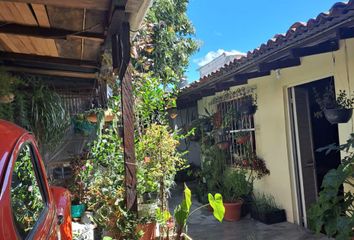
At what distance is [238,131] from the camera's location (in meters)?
7.75

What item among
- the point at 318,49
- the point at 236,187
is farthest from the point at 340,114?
the point at 236,187

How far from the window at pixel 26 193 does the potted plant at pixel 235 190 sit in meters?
4.88

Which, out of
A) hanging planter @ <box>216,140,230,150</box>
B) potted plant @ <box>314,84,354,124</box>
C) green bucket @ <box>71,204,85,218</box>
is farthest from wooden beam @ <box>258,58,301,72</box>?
green bucket @ <box>71,204,85,218</box>

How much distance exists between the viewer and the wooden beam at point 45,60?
206 inches

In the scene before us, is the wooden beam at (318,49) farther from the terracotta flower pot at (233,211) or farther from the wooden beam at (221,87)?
the terracotta flower pot at (233,211)

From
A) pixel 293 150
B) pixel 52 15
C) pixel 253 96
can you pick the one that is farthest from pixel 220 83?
pixel 52 15

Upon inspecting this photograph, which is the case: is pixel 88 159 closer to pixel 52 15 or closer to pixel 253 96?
pixel 52 15

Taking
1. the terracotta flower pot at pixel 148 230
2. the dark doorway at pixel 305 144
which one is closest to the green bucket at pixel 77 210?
the terracotta flower pot at pixel 148 230

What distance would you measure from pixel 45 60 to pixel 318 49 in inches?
147

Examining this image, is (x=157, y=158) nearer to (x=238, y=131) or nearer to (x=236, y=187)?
(x=236, y=187)

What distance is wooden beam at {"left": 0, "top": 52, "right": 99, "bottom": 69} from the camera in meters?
5.22

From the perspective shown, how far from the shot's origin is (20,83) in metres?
5.25

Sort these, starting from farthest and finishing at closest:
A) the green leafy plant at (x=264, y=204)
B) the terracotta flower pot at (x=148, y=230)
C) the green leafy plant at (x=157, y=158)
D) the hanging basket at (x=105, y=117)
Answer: the green leafy plant at (x=264, y=204)
the hanging basket at (x=105, y=117)
the green leafy plant at (x=157, y=158)
the terracotta flower pot at (x=148, y=230)

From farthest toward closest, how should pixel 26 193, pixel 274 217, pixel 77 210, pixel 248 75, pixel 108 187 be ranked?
pixel 248 75 < pixel 274 217 < pixel 77 210 < pixel 108 187 < pixel 26 193
